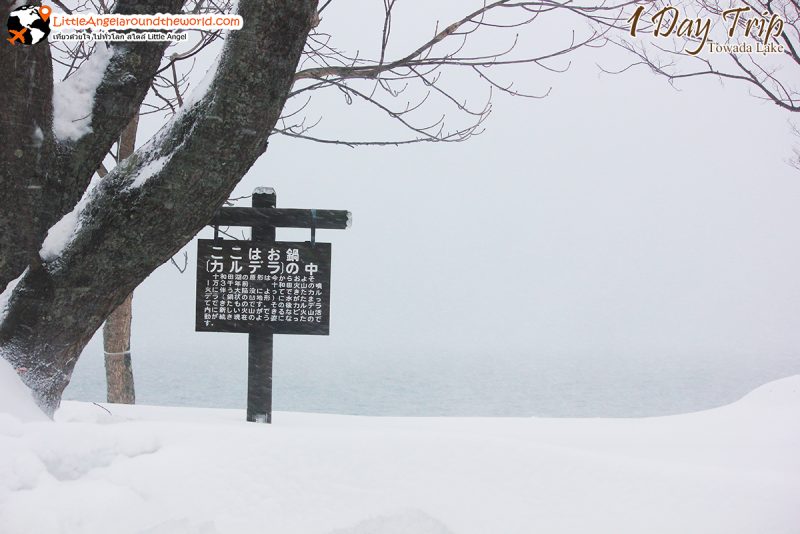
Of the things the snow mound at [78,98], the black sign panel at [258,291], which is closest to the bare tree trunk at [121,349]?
the black sign panel at [258,291]

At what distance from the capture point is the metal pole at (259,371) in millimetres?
6309

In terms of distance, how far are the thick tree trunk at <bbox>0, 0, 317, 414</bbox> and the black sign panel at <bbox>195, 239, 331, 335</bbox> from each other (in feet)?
10.9

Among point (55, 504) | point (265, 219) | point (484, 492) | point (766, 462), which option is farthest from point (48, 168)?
point (766, 462)

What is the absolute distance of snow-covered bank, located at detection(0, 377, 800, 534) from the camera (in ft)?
7.60

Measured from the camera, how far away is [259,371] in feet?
20.7

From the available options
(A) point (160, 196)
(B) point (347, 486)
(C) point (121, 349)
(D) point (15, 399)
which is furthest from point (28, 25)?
(C) point (121, 349)

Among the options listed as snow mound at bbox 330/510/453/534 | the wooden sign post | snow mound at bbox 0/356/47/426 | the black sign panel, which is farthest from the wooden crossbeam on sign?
snow mound at bbox 330/510/453/534

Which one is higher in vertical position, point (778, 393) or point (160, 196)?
point (160, 196)

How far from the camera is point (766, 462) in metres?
4.24

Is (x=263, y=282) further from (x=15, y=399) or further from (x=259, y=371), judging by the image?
(x=15, y=399)

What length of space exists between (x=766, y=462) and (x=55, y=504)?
4163 millimetres

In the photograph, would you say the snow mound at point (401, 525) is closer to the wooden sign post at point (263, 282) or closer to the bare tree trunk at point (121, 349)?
the wooden sign post at point (263, 282)

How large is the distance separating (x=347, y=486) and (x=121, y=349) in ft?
19.6

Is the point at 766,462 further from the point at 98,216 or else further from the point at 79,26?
the point at 79,26
